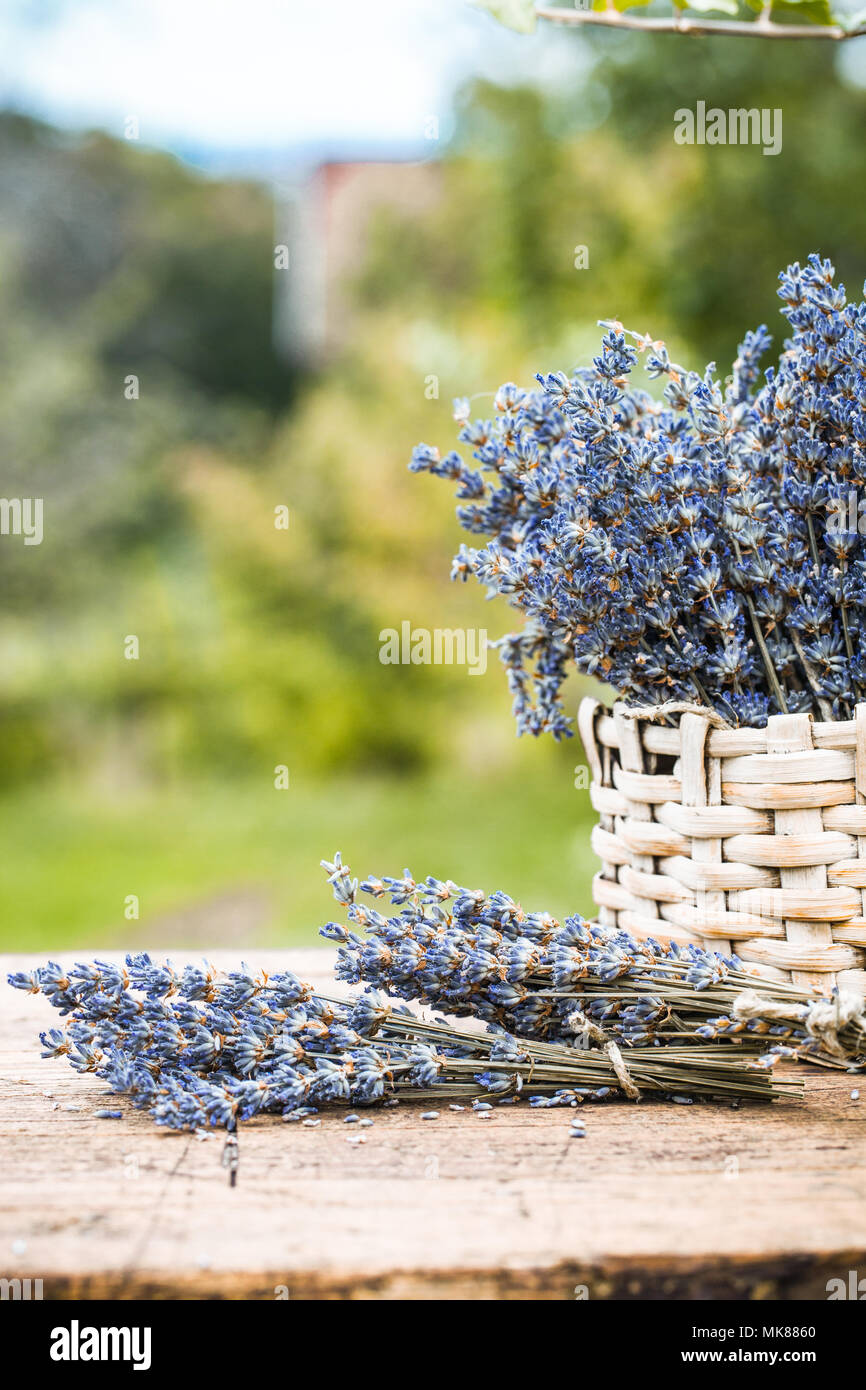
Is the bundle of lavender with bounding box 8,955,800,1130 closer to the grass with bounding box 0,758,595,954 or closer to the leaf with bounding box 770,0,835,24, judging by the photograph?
the leaf with bounding box 770,0,835,24

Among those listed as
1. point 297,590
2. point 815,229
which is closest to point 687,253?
point 815,229

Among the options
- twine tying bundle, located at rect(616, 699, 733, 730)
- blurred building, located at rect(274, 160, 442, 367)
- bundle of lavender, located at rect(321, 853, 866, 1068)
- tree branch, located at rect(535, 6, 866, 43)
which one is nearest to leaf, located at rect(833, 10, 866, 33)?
tree branch, located at rect(535, 6, 866, 43)

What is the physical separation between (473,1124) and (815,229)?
12.0 ft

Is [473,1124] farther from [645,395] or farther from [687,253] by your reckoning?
[687,253]

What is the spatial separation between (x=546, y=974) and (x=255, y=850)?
15.7 ft

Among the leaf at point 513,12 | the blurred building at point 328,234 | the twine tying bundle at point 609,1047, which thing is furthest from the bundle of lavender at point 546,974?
the blurred building at point 328,234

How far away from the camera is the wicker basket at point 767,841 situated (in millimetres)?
799

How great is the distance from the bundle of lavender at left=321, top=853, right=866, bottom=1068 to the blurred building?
324 inches

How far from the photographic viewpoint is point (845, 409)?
0.84 metres

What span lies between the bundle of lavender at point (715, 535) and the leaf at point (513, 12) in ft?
0.90

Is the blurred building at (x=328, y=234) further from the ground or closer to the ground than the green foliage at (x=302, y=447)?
further from the ground

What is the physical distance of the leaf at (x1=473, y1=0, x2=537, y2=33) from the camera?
36.1 inches

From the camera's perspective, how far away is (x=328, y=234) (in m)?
9.25

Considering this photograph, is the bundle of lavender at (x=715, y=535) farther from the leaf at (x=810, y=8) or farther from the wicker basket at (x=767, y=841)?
the leaf at (x=810, y=8)
